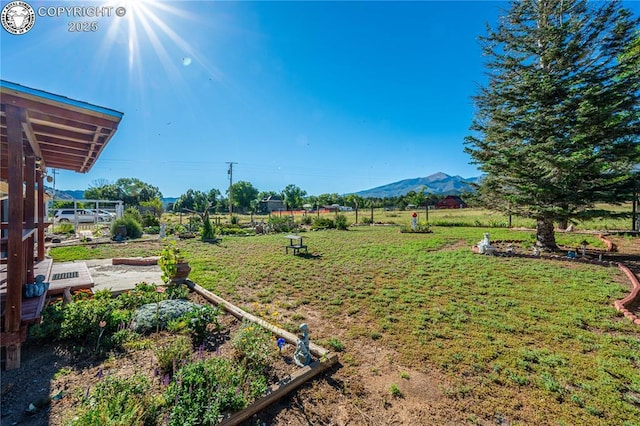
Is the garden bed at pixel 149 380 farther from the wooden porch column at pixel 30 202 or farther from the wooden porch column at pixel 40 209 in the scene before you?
the wooden porch column at pixel 40 209

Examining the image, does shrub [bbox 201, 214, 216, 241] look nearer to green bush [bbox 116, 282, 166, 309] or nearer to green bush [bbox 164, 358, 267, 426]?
green bush [bbox 116, 282, 166, 309]

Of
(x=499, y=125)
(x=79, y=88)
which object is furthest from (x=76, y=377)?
(x=499, y=125)

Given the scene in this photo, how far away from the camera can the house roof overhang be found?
235 cm

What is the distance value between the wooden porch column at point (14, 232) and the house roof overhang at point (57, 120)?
0.14 m

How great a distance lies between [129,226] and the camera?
12.9 meters

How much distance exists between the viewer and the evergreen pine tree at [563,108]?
24.2ft

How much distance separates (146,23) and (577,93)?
11642 mm

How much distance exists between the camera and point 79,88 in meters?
8.05

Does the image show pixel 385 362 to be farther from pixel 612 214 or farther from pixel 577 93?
pixel 577 93

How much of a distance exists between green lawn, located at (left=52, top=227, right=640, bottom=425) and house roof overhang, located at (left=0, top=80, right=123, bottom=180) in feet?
10.2

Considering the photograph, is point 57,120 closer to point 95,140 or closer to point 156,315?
point 95,140

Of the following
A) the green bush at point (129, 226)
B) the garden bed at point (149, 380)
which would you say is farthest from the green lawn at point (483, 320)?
the green bush at point (129, 226)

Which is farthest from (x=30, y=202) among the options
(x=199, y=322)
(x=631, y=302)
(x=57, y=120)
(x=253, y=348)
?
(x=631, y=302)

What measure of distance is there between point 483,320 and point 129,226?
15.3 meters
